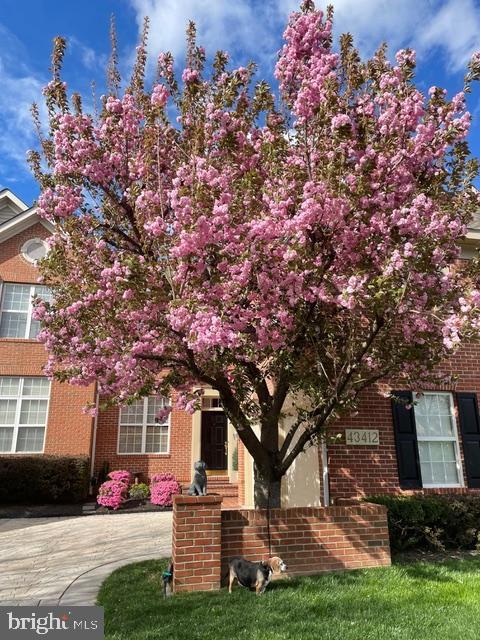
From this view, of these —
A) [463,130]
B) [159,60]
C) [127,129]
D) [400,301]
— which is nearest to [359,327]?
[400,301]

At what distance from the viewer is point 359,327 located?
243 inches

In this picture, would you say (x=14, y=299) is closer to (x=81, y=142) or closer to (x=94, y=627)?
(x=81, y=142)

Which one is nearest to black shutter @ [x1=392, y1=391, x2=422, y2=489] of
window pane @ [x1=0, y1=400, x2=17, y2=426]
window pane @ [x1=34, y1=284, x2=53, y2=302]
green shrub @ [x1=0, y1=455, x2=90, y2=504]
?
green shrub @ [x1=0, y1=455, x2=90, y2=504]

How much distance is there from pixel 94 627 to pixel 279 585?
215 centimetres

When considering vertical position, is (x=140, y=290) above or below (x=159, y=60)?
below

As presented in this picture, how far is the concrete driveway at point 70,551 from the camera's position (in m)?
5.79

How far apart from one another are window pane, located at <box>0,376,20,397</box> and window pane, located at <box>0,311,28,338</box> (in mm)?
1457

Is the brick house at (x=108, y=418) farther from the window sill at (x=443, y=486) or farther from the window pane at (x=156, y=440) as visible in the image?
the window sill at (x=443, y=486)

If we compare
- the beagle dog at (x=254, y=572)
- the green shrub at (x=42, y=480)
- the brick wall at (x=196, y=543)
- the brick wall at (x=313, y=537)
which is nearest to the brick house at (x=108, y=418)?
the green shrub at (x=42, y=480)

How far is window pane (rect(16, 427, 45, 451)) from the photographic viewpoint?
15.0 meters

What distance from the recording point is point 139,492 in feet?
46.1

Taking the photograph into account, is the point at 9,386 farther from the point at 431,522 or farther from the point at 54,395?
the point at 431,522

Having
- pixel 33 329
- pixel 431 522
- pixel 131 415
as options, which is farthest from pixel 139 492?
pixel 431 522

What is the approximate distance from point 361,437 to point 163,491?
7283 millimetres
